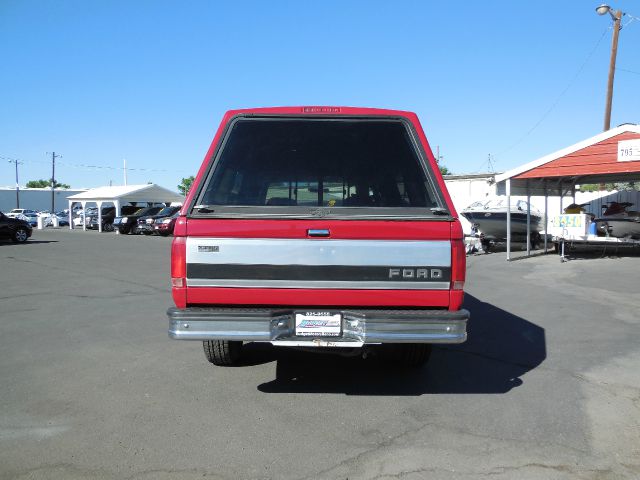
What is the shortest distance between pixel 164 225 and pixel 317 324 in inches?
1038

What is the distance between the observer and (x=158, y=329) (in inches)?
270

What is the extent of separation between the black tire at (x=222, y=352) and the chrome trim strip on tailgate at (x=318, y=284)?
1208 millimetres

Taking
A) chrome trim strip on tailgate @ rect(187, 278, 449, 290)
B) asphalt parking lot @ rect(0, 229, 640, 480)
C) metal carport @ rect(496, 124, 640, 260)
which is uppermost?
metal carport @ rect(496, 124, 640, 260)

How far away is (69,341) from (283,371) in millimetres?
2843

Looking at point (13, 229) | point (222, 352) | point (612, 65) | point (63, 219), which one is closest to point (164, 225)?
point (13, 229)

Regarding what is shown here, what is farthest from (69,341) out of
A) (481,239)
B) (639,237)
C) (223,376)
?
(639,237)

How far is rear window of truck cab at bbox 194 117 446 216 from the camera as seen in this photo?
4.33m

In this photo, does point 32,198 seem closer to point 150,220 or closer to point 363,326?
point 150,220

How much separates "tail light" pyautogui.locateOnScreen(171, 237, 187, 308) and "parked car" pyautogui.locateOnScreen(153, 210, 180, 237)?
83.9 ft

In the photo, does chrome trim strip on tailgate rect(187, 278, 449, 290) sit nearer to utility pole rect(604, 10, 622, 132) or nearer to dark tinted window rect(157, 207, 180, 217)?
utility pole rect(604, 10, 622, 132)

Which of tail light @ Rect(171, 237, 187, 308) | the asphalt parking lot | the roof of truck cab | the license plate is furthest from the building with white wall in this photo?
the license plate

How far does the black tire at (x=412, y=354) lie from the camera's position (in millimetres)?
4863

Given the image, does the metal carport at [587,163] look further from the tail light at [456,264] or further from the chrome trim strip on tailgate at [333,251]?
the chrome trim strip on tailgate at [333,251]

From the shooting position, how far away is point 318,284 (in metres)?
3.80
